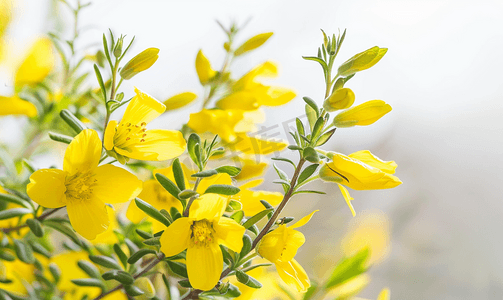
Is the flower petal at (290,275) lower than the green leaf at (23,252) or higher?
lower

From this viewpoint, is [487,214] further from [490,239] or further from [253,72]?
[253,72]

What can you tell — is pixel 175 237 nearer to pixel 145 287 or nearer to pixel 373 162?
pixel 145 287

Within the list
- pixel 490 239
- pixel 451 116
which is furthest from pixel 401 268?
pixel 451 116

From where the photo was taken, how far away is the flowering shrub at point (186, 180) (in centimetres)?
34

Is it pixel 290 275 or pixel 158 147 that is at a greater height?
pixel 158 147

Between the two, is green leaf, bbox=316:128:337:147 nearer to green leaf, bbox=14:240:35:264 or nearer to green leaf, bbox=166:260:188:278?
green leaf, bbox=166:260:188:278

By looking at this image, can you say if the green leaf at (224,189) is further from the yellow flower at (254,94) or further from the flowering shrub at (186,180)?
the yellow flower at (254,94)

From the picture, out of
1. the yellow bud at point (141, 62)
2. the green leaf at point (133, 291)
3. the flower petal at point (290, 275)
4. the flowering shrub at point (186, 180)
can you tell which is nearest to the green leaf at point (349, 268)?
the flowering shrub at point (186, 180)

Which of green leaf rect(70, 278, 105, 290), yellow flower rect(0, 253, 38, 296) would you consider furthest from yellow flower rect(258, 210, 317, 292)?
yellow flower rect(0, 253, 38, 296)

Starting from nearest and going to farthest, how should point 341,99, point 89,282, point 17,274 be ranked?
point 341,99
point 89,282
point 17,274

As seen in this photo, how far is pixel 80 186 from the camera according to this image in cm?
37

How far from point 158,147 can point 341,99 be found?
0.63 feet

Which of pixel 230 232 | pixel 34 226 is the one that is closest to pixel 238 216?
pixel 230 232

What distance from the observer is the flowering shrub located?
1.11ft
